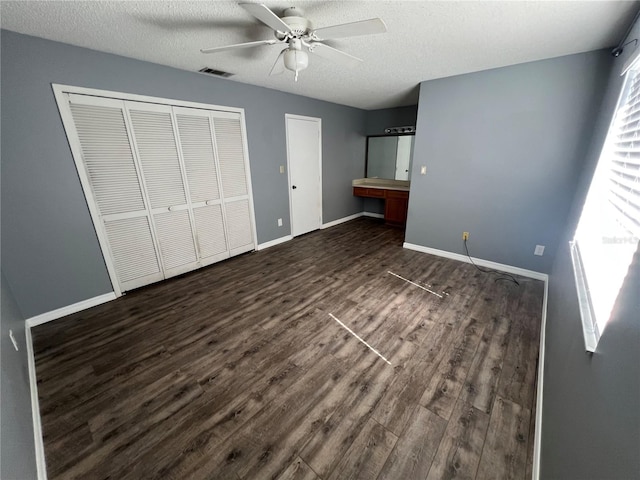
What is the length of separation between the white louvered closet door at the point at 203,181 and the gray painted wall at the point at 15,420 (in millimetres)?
1889

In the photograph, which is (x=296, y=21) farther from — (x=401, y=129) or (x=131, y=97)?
(x=401, y=129)

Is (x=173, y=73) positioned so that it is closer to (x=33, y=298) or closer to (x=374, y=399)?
(x=33, y=298)

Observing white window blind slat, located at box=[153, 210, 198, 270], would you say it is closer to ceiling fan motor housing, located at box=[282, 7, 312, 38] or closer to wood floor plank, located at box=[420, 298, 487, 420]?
ceiling fan motor housing, located at box=[282, 7, 312, 38]

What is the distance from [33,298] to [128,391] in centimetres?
152

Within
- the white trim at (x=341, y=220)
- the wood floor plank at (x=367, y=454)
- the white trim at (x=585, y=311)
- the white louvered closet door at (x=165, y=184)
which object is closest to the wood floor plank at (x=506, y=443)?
the wood floor plank at (x=367, y=454)

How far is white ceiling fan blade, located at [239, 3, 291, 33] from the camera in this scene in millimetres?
1317

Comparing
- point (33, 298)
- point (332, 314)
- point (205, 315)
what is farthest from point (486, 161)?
point (33, 298)

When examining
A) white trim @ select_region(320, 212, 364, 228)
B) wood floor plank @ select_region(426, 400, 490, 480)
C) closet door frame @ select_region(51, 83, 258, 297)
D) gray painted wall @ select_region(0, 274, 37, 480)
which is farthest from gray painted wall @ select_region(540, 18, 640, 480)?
white trim @ select_region(320, 212, 364, 228)

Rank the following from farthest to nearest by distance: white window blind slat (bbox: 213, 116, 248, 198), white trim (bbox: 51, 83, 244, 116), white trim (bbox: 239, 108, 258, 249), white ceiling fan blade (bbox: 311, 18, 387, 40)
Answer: white trim (bbox: 239, 108, 258, 249) → white window blind slat (bbox: 213, 116, 248, 198) → white trim (bbox: 51, 83, 244, 116) → white ceiling fan blade (bbox: 311, 18, 387, 40)

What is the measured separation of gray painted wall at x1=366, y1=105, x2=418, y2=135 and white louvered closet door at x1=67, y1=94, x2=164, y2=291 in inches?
178

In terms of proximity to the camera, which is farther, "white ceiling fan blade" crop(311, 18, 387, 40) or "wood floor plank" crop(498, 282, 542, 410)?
"wood floor plank" crop(498, 282, 542, 410)

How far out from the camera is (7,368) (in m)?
1.24

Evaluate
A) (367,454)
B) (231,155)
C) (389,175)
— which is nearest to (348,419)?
(367,454)

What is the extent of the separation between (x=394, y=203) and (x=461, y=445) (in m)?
4.24
